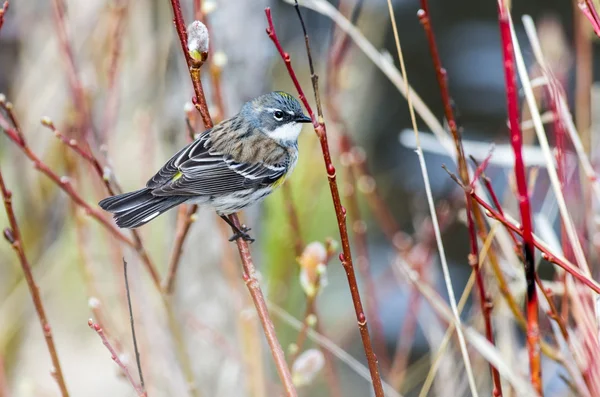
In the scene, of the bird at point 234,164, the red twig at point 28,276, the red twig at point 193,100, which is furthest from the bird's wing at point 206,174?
the red twig at point 28,276

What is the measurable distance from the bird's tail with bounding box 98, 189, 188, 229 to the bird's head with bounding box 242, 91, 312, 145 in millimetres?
659

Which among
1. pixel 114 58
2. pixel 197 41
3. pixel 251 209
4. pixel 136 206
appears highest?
pixel 114 58

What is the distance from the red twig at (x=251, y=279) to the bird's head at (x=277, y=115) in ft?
3.49

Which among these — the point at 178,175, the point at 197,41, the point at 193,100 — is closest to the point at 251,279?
the point at 193,100

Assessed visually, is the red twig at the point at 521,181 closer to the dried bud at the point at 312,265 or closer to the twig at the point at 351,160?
the dried bud at the point at 312,265

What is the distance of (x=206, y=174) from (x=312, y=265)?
37.6 inches

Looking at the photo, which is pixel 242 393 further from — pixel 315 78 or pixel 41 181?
pixel 315 78

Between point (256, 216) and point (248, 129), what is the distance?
1.40 m

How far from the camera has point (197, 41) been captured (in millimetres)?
2277

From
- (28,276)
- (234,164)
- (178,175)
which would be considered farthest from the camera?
(234,164)

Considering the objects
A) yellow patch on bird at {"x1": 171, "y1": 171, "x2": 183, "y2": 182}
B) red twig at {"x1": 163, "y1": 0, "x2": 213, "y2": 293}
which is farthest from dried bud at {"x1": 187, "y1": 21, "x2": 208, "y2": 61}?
yellow patch on bird at {"x1": 171, "y1": 171, "x2": 183, "y2": 182}

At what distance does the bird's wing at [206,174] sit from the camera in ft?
11.1

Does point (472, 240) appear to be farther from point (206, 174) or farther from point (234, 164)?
point (234, 164)

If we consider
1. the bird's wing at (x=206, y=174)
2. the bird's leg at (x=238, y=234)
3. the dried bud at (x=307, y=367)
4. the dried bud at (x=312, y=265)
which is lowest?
the dried bud at (x=307, y=367)
